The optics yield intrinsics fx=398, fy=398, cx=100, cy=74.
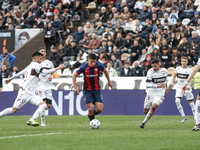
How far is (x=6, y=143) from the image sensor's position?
22.9 ft

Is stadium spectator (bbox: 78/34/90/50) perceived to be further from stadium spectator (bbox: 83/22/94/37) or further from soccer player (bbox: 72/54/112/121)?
soccer player (bbox: 72/54/112/121)

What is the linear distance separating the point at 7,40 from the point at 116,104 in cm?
1008

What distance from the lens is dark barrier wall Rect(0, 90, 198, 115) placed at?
18172mm

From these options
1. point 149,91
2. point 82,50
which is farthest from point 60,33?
point 149,91

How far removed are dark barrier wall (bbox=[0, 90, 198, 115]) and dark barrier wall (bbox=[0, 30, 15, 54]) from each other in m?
6.85

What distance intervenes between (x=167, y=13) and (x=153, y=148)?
52.6ft

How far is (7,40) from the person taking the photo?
2556cm

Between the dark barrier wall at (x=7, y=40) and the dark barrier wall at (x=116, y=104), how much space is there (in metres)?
6.85

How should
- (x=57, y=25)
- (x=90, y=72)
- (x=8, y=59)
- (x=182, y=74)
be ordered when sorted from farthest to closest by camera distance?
(x=57, y=25)
(x=8, y=59)
(x=182, y=74)
(x=90, y=72)

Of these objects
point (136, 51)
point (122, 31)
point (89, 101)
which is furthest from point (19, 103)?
point (122, 31)

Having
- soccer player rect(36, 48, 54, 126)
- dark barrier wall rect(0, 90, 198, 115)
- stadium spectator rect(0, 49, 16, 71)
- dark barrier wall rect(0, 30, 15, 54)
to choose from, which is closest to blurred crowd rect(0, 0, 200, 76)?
dark barrier wall rect(0, 30, 15, 54)

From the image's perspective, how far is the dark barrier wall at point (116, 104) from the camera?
18172 millimetres

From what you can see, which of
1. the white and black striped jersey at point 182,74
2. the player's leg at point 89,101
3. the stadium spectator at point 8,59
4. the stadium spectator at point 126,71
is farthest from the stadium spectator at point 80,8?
the player's leg at point 89,101

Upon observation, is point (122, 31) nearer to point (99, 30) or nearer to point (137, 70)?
point (99, 30)
